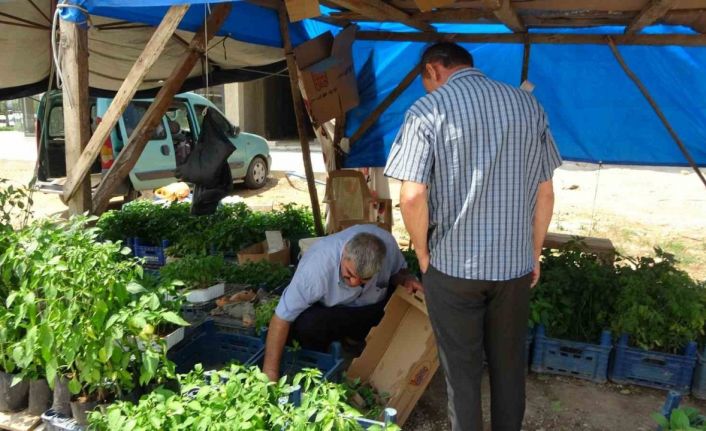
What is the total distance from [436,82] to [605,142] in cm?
359

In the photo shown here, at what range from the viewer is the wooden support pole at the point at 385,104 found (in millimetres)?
5238

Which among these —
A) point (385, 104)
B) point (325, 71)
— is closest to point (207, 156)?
point (325, 71)

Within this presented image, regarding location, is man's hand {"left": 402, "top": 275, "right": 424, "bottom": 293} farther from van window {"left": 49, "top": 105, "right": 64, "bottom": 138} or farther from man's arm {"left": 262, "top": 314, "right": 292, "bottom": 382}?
van window {"left": 49, "top": 105, "right": 64, "bottom": 138}

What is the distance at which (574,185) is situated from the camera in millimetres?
11289

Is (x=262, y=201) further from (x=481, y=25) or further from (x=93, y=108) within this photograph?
(x=481, y=25)

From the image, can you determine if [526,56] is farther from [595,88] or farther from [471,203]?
[471,203]

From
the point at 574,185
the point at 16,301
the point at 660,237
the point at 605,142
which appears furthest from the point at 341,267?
the point at 574,185

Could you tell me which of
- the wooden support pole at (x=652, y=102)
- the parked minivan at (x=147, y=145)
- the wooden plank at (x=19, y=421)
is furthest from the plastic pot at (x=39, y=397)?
the parked minivan at (x=147, y=145)

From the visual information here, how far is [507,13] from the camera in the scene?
3693 millimetres

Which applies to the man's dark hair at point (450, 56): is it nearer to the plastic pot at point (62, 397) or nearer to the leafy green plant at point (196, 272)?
the plastic pot at point (62, 397)

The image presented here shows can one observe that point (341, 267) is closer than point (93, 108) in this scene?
Yes

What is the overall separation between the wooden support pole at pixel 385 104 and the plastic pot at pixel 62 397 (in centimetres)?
390

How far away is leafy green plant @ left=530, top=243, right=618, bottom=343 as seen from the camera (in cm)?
353

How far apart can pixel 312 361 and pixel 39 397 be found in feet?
4.47
